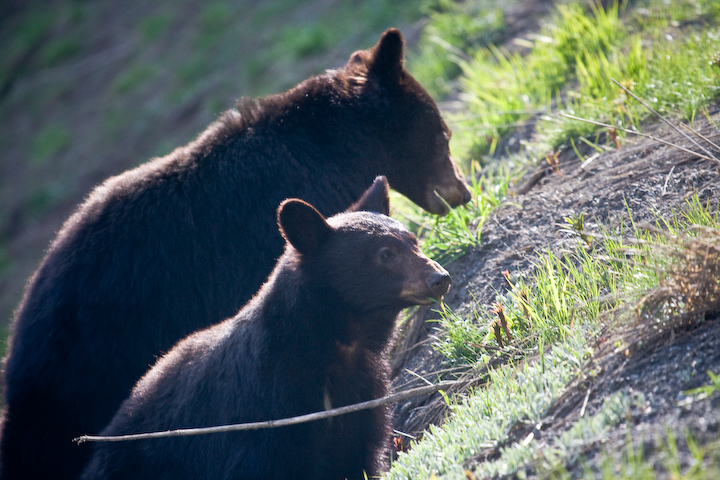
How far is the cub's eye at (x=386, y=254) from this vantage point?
10.4ft

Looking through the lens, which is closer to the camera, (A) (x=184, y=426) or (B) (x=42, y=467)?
(A) (x=184, y=426)

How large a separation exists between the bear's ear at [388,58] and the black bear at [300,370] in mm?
1859

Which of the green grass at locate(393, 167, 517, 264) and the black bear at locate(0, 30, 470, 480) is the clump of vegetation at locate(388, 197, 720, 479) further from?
the black bear at locate(0, 30, 470, 480)

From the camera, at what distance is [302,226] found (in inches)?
122

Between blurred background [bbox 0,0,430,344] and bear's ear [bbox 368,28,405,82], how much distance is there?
163 inches

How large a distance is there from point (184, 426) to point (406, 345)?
166 cm

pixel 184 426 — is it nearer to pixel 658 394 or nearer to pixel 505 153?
pixel 658 394

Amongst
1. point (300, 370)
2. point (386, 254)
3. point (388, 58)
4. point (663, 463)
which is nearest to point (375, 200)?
point (386, 254)

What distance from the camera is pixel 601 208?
402cm

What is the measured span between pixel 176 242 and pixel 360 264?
5.02 ft

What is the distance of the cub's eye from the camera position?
3.16 m

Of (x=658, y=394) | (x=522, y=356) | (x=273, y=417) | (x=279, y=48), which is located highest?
(x=279, y=48)

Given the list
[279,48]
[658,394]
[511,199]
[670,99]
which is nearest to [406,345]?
[511,199]

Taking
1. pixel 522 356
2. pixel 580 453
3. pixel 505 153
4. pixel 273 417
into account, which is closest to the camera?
pixel 580 453
